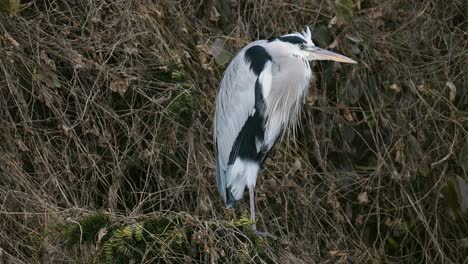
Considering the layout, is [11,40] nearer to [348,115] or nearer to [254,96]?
[254,96]

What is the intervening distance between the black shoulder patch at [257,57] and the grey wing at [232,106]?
0.6 inches

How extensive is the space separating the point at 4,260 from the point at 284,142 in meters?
1.22

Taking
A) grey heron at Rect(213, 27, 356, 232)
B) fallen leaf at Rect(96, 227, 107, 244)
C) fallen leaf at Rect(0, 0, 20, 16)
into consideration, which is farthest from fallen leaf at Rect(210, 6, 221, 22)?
fallen leaf at Rect(96, 227, 107, 244)

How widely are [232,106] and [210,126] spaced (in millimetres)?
392

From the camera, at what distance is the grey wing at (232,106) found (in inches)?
131

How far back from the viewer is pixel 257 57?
3322 millimetres

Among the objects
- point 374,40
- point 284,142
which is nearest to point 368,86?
point 374,40

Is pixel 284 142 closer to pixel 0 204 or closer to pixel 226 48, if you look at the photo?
pixel 226 48

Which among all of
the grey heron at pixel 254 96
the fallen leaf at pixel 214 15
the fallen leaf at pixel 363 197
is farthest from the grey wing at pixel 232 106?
the fallen leaf at pixel 363 197

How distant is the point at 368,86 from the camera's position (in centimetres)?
398

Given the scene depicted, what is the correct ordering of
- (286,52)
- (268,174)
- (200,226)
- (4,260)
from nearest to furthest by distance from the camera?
(200,226), (4,260), (286,52), (268,174)

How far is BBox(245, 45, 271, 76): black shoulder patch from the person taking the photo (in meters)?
3.31

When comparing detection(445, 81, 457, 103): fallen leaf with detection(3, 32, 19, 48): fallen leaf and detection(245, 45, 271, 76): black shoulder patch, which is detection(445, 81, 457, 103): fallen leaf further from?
detection(3, 32, 19, 48): fallen leaf

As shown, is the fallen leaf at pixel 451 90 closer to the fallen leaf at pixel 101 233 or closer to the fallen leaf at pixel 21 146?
the fallen leaf at pixel 21 146
